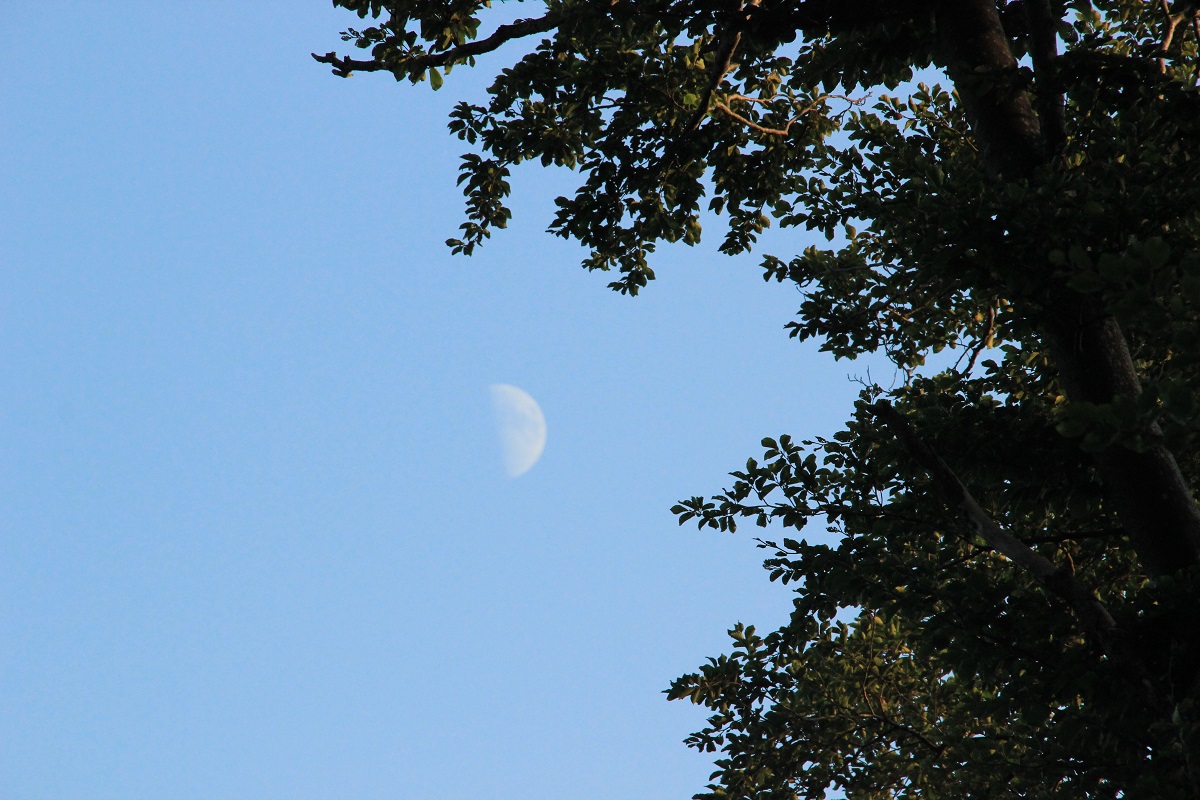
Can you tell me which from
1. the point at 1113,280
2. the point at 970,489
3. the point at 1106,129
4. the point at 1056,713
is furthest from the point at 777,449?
Result: the point at 1113,280

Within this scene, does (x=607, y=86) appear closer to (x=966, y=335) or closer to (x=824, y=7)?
(x=824, y=7)

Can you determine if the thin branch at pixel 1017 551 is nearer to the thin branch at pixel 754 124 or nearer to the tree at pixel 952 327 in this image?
the tree at pixel 952 327

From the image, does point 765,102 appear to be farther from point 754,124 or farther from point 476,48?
point 476,48

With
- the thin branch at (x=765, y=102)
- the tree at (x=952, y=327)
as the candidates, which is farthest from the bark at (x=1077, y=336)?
the thin branch at (x=765, y=102)

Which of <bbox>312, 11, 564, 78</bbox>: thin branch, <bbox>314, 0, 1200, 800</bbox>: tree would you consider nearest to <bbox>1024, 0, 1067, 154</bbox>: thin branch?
<bbox>314, 0, 1200, 800</bbox>: tree

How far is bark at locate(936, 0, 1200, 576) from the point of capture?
6.57 metres

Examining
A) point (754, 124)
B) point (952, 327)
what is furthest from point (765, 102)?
point (952, 327)

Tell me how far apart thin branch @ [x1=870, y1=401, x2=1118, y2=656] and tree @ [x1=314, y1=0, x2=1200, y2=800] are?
2cm

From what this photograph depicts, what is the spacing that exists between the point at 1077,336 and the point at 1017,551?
5.85 ft

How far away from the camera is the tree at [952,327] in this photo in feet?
19.9

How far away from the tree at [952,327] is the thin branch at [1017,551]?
0.02 meters

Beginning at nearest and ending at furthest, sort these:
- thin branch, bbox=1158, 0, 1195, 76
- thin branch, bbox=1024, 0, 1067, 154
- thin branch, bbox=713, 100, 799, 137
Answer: thin branch, bbox=1024, 0, 1067, 154
thin branch, bbox=1158, 0, 1195, 76
thin branch, bbox=713, 100, 799, 137

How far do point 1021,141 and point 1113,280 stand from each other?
4.22m

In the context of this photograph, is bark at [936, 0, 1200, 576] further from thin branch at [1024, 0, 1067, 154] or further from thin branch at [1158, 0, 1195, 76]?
thin branch at [1158, 0, 1195, 76]
